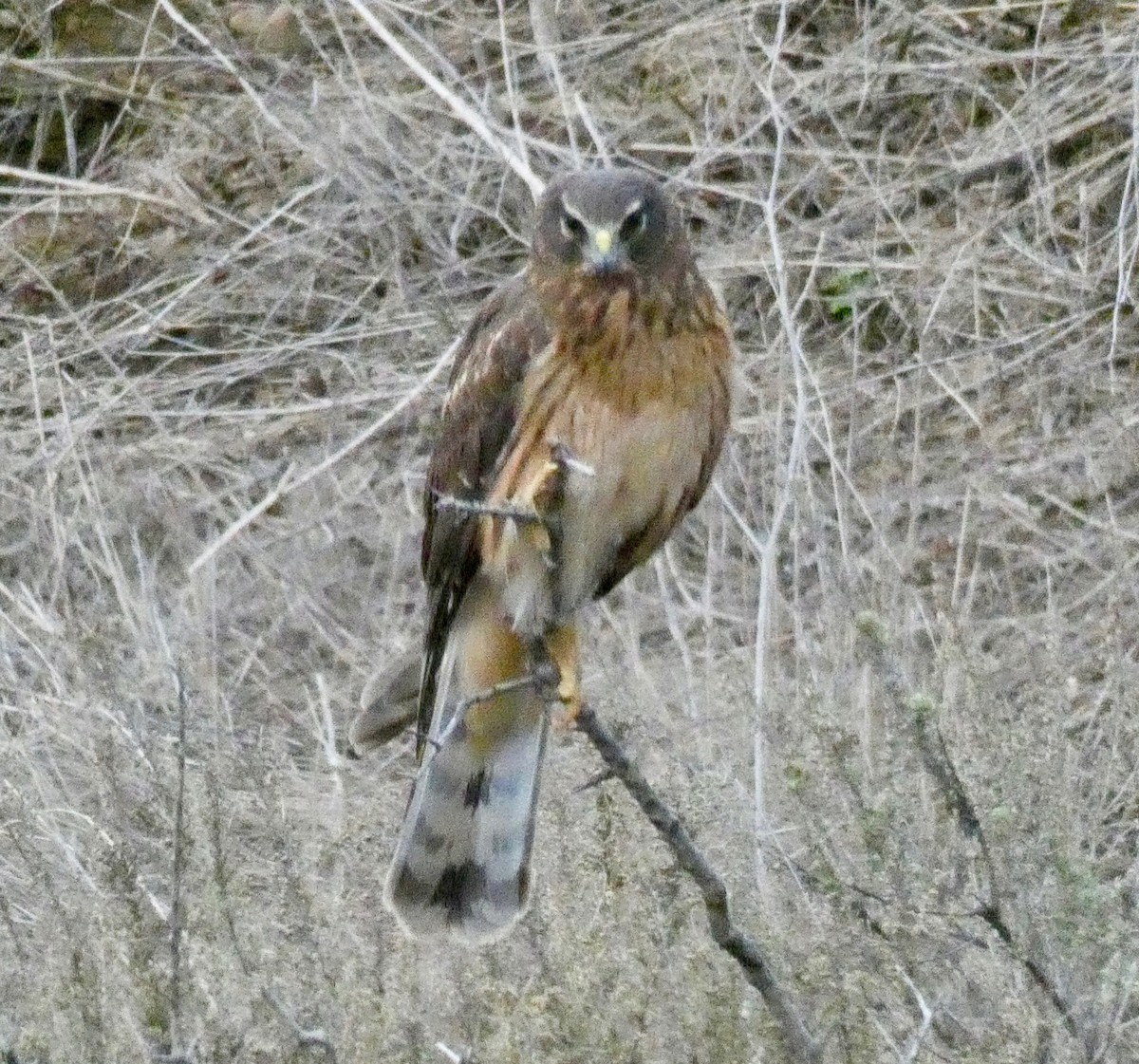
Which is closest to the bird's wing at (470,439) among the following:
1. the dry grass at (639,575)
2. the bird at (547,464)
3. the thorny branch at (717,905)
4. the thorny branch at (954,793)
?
the bird at (547,464)

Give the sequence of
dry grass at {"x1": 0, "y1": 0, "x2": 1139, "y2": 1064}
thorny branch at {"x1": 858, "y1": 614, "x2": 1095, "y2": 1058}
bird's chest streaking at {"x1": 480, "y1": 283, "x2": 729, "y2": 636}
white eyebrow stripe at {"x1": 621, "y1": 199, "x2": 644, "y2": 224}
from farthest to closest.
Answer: white eyebrow stripe at {"x1": 621, "y1": 199, "x2": 644, "y2": 224}
bird's chest streaking at {"x1": 480, "y1": 283, "x2": 729, "y2": 636}
dry grass at {"x1": 0, "y1": 0, "x2": 1139, "y2": 1064}
thorny branch at {"x1": 858, "y1": 614, "x2": 1095, "y2": 1058}

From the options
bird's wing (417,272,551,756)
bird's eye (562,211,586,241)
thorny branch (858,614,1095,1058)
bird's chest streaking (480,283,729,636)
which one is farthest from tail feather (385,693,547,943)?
thorny branch (858,614,1095,1058)

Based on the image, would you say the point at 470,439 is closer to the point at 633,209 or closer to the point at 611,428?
the point at 611,428

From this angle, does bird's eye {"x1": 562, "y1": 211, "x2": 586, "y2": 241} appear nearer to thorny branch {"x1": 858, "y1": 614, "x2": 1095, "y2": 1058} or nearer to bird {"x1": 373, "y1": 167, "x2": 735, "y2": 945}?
bird {"x1": 373, "y1": 167, "x2": 735, "y2": 945}

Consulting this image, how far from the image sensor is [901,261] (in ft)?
20.4

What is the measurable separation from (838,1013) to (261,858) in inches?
75.6

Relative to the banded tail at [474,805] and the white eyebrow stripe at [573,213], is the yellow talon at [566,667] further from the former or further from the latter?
the white eyebrow stripe at [573,213]

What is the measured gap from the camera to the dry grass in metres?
2.99

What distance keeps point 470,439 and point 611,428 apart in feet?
0.84

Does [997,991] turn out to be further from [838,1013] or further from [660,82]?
[660,82]

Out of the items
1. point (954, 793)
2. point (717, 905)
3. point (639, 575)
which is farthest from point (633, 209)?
point (639, 575)

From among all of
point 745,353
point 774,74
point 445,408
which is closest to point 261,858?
point 445,408

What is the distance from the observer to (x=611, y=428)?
3424mm

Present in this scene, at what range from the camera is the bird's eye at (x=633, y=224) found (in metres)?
3.54
